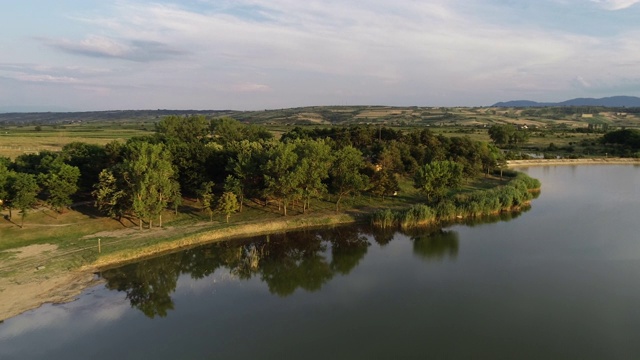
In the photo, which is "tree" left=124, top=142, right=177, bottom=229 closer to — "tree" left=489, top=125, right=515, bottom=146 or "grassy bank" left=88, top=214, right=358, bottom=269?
"grassy bank" left=88, top=214, right=358, bottom=269

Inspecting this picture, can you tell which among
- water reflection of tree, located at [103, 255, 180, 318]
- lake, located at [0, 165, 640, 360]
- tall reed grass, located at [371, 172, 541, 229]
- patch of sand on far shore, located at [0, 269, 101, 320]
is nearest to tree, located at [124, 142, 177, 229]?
water reflection of tree, located at [103, 255, 180, 318]

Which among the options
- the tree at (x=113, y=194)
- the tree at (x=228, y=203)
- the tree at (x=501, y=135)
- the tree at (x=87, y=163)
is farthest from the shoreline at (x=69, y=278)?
the tree at (x=501, y=135)

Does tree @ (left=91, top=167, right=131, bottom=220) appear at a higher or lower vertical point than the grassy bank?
higher

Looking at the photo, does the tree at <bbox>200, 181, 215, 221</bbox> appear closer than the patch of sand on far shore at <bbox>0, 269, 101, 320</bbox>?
No

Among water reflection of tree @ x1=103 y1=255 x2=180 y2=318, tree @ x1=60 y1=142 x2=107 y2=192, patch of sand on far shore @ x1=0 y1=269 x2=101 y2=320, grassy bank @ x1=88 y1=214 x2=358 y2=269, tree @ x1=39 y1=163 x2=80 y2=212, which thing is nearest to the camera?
patch of sand on far shore @ x1=0 y1=269 x2=101 y2=320

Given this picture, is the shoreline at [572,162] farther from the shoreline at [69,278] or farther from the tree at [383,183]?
the shoreline at [69,278]

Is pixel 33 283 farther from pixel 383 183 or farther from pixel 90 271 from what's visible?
pixel 383 183
